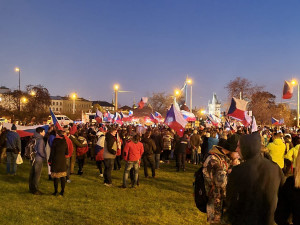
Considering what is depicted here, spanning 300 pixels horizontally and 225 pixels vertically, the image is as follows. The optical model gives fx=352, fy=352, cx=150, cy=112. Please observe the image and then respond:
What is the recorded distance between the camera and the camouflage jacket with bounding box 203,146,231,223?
4.83m

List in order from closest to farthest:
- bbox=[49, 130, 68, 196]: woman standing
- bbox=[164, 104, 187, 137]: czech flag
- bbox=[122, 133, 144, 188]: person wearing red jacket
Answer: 1. bbox=[49, 130, 68, 196]: woman standing
2. bbox=[122, 133, 144, 188]: person wearing red jacket
3. bbox=[164, 104, 187, 137]: czech flag

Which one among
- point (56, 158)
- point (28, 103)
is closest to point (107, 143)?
point (56, 158)

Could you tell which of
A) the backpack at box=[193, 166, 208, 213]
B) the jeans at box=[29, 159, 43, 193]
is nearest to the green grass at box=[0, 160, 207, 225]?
the jeans at box=[29, 159, 43, 193]

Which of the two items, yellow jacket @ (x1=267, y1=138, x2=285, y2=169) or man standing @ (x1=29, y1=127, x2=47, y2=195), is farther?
yellow jacket @ (x1=267, y1=138, x2=285, y2=169)

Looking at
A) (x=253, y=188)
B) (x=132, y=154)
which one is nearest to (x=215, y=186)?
(x=253, y=188)

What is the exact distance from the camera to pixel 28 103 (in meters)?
50.2

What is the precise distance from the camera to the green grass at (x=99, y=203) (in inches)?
320

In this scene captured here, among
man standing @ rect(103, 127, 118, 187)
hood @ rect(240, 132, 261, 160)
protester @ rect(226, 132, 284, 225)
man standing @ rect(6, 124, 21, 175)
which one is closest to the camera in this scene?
protester @ rect(226, 132, 284, 225)

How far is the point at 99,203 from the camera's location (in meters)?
9.57

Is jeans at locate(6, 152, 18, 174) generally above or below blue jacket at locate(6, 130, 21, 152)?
below

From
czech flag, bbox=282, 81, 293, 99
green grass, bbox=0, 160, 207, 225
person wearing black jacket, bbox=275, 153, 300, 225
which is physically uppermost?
czech flag, bbox=282, 81, 293, 99

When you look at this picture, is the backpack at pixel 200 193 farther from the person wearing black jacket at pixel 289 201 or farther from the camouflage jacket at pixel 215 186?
the person wearing black jacket at pixel 289 201

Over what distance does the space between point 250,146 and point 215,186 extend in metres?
1.21

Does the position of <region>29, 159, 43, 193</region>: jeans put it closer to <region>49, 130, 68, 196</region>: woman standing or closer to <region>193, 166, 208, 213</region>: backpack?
<region>49, 130, 68, 196</region>: woman standing
